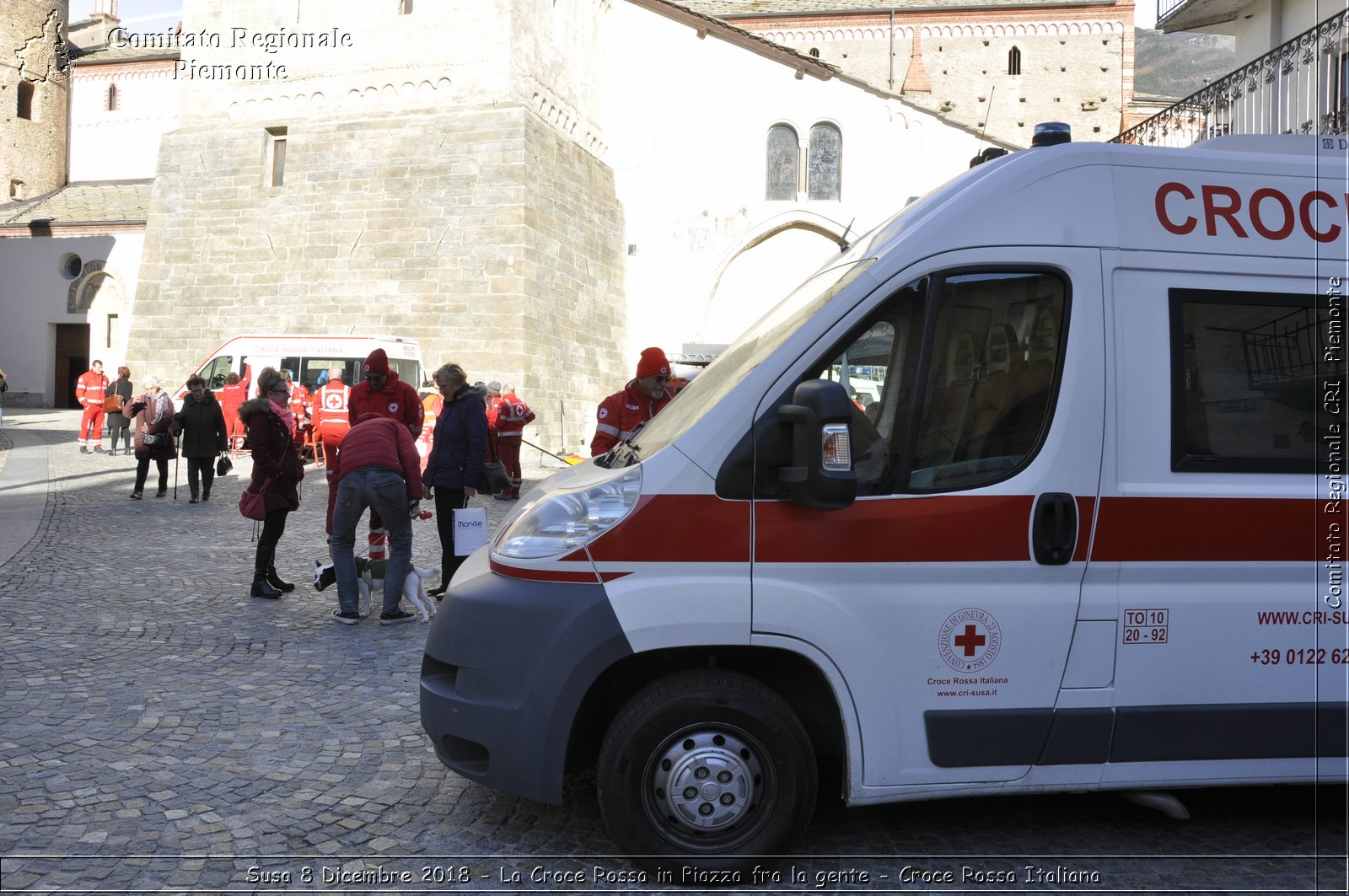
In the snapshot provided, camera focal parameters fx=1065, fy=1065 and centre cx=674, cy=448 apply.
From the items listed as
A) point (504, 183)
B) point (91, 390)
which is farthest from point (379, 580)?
point (504, 183)

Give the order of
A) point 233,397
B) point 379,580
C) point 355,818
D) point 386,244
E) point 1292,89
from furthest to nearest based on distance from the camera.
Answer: point 386,244
point 233,397
point 1292,89
point 379,580
point 355,818

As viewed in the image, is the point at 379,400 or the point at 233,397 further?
the point at 233,397

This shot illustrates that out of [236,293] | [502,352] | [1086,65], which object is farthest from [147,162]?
[1086,65]

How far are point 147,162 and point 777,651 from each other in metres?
41.2

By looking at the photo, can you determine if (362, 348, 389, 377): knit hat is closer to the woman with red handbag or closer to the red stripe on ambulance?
the woman with red handbag

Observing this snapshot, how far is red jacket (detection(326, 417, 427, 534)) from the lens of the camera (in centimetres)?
718

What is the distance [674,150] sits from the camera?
29953 millimetres

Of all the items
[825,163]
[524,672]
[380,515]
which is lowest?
[524,672]

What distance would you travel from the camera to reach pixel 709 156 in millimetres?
29859

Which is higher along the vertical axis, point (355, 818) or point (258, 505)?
point (258, 505)

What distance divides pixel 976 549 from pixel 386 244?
909 inches

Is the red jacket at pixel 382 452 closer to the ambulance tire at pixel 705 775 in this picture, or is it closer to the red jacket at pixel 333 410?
the ambulance tire at pixel 705 775

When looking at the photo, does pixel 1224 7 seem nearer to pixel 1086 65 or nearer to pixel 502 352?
pixel 502 352

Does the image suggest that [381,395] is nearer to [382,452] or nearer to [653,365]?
[382,452]
